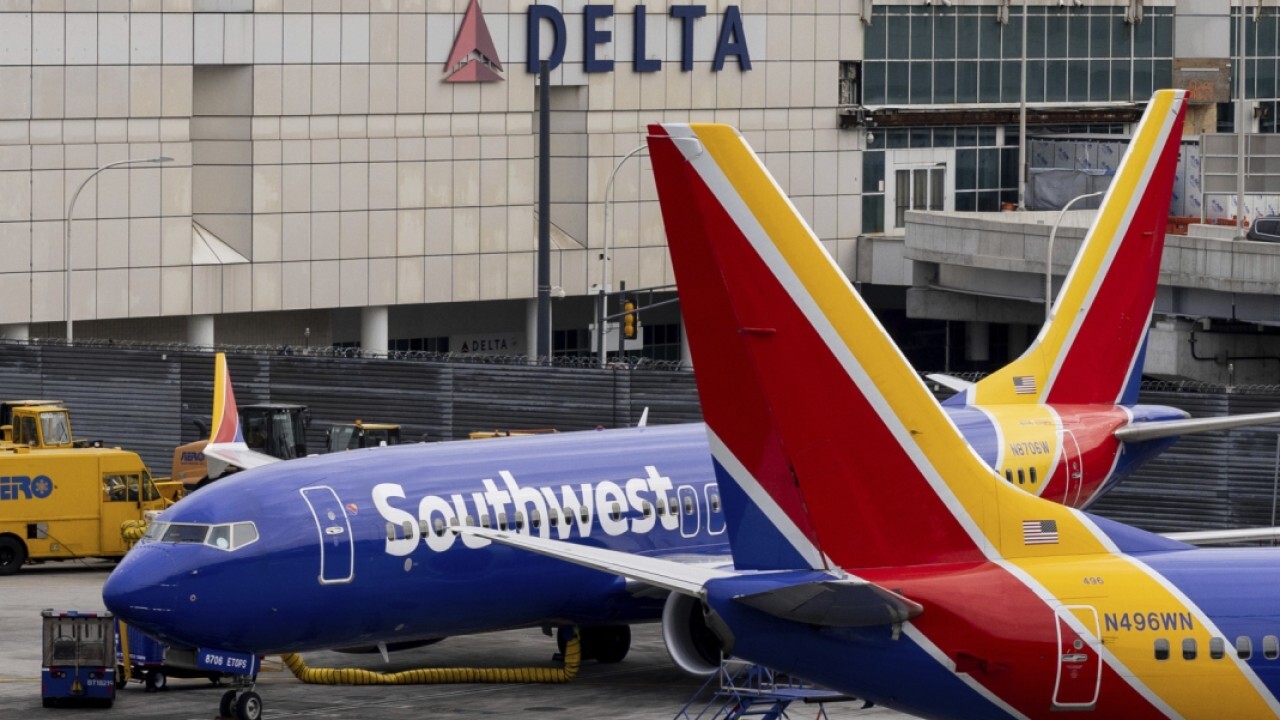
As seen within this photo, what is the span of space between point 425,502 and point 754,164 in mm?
13420

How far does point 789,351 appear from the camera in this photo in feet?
72.7

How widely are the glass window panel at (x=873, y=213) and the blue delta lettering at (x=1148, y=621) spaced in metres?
A: 92.0

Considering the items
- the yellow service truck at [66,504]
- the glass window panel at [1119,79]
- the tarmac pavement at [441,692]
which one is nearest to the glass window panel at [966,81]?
the glass window panel at [1119,79]

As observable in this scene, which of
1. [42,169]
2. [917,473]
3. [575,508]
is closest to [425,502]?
[575,508]

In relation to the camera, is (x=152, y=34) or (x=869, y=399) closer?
(x=869, y=399)

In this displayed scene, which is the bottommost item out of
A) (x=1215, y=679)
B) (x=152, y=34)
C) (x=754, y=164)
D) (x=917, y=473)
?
(x=1215, y=679)

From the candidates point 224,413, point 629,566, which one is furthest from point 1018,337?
point 629,566

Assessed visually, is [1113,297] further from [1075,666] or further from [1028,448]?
[1075,666]

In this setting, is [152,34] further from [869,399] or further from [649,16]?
[869,399]

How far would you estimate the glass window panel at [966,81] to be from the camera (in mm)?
117562

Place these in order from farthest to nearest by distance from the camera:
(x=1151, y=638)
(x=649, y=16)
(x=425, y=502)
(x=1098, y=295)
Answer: (x=649, y=16), (x=1098, y=295), (x=425, y=502), (x=1151, y=638)

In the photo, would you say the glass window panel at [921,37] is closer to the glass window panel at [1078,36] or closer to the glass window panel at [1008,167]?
the glass window panel at [1008,167]

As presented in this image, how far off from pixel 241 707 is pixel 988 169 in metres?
92.5

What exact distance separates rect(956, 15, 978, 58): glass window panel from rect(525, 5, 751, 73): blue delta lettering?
14607 millimetres
